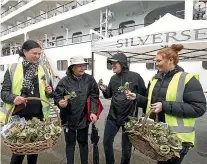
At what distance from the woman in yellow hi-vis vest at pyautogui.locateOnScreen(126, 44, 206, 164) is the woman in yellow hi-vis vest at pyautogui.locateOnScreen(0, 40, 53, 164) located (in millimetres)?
1395

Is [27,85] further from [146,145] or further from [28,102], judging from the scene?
[146,145]

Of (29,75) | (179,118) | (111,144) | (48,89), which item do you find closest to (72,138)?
(111,144)

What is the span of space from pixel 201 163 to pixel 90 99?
94.4 inches

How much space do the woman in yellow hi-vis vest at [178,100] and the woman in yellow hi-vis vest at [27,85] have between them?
1395 mm

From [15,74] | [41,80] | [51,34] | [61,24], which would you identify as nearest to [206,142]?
[41,80]

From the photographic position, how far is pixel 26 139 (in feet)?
6.66

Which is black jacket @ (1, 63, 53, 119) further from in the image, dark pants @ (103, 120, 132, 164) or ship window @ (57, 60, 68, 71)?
ship window @ (57, 60, 68, 71)

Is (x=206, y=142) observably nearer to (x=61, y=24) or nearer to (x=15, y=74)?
(x=15, y=74)

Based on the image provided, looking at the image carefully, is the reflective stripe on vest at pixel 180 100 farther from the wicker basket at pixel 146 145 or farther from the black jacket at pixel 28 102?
the black jacket at pixel 28 102

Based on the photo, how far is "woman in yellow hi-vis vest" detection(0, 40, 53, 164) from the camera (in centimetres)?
259

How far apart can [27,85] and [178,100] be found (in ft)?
5.77

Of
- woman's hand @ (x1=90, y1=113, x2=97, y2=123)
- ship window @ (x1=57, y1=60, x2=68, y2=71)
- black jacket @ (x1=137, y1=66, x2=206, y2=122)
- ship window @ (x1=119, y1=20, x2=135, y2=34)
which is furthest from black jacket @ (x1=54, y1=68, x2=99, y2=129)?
ship window @ (x1=57, y1=60, x2=68, y2=71)

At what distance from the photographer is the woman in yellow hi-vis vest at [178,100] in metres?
2.07

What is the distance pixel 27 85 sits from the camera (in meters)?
2.63
